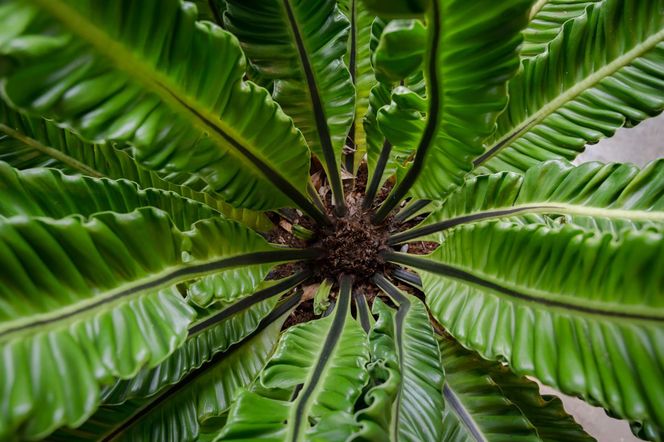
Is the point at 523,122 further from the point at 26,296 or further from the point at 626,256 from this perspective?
the point at 26,296

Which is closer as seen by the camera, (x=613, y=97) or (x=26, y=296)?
(x=26, y=296)

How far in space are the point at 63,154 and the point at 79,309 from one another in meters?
0.44

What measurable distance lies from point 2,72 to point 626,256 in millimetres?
583

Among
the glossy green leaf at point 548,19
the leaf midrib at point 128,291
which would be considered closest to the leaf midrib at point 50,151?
the leaf midrib at point 128,291

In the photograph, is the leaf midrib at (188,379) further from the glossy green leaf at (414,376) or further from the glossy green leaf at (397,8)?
the glossy green leaf at (397,8)

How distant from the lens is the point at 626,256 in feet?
1.48

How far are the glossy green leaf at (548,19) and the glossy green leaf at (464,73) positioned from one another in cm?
37

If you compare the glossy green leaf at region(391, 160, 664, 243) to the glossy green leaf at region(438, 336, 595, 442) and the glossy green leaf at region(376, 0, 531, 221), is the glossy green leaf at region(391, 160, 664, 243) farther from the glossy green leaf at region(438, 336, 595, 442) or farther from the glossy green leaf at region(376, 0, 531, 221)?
the glossy green leaf at region(438, 336, 595, 442)

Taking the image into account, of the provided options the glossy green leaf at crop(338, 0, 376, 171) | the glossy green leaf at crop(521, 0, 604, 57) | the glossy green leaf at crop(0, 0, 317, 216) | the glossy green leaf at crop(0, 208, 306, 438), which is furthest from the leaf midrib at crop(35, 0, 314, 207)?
the glossy green leaf at crop(521, 0, 604, 57)

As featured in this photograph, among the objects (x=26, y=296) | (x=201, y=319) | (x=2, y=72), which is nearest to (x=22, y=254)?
(x=26, y=296)

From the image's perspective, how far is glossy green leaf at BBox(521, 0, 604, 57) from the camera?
2.80 ft

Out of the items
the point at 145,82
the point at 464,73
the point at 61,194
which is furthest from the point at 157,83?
the point at 464,73

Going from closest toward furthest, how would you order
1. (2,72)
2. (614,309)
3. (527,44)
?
(2,72), (614,309), (527,44)

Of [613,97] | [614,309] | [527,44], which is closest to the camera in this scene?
[614,309]
